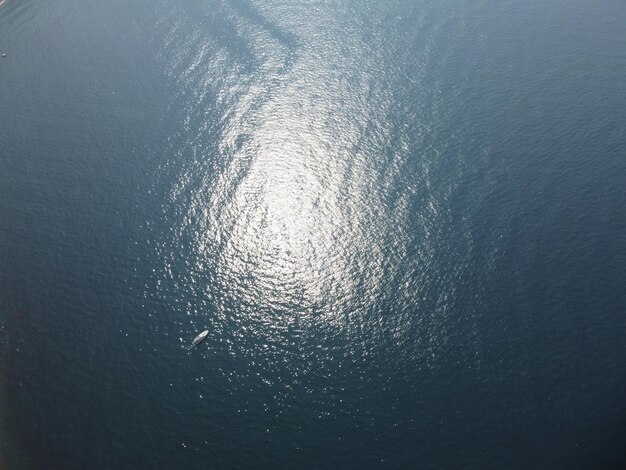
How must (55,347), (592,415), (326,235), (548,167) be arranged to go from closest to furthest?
1. (592,415)
2. (55,347)
3. (326,235)
4. (548,167)

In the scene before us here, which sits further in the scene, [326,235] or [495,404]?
[326,235]

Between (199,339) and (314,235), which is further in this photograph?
(314,235)

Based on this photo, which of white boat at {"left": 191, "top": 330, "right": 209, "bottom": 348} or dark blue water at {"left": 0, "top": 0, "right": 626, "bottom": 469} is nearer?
dark blue water at {"left": 0, "top": 0, "right": 626, "bottom": 469}

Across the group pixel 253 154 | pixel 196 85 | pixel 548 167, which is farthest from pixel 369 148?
pixel 196 85

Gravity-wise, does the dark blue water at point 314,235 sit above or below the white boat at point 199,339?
above

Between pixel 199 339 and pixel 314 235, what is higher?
pixel 314 235

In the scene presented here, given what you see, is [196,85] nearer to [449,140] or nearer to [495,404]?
[449,140]

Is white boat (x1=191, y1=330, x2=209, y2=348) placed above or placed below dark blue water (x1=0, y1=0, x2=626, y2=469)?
below

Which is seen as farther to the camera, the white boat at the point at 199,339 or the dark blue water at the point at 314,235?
the white boat at the point at 199,339
